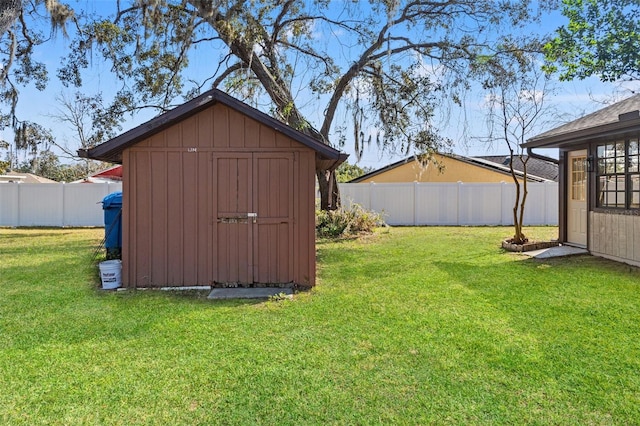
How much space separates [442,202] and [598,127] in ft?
25.7

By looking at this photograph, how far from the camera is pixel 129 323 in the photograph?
4168mm

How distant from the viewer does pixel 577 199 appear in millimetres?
8508

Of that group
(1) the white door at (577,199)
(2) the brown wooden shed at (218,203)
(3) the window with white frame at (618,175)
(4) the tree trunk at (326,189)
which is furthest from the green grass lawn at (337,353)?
(4) the tree trunk at (326,189)

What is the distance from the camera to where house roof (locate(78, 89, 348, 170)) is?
17.3 ft

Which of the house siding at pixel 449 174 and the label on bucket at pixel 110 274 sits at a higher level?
the house siding at pixel 449 174

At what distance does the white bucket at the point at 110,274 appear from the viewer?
564 centimetres

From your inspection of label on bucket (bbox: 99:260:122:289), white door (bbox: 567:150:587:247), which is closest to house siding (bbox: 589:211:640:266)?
white door (bbox: 567:150:587:247)

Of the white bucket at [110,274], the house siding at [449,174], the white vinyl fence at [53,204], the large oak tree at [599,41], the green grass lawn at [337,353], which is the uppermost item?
the large oak tree at [599,41]

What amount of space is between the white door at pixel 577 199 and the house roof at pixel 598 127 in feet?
1.52

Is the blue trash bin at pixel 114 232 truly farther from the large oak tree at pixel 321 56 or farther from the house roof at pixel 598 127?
the house roof at pixel 598 127

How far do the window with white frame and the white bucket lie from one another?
803 cm

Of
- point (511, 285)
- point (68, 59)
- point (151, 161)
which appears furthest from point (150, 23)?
point (511, 285)

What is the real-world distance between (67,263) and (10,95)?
263 inches

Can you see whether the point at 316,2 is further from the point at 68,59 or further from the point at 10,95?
the point at 10,95
